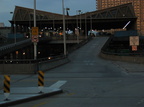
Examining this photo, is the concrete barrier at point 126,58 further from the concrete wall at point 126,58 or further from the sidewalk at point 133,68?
the sidewalk at point 133,68

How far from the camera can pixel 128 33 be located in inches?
2835

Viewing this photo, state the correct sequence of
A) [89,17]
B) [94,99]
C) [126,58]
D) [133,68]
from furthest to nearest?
[89,17] → [126,58] → [133,68] → [94,99]

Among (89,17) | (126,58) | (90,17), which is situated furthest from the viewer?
(89,17)

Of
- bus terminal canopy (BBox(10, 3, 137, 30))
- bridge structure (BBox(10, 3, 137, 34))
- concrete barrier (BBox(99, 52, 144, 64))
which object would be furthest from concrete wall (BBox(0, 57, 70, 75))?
bus terminal canopy (BBox(10, 3, 137, 30))

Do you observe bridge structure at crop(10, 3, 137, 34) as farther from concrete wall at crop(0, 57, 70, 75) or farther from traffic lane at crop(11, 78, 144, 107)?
traffic lane at crop(11, 78, 144, 107)

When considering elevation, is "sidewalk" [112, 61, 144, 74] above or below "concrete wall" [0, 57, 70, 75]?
below

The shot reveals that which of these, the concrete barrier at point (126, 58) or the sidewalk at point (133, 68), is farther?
the concrete barrier at point (126, 58)

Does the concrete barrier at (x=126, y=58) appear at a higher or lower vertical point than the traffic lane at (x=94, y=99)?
lower

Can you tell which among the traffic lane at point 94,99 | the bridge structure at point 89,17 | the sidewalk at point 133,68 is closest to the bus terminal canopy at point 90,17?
Result: the bridge structure at point 89,17

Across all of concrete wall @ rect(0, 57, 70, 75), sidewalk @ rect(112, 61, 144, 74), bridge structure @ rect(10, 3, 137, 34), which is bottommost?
sidewalk @ rect(112, 61, 144, 74)

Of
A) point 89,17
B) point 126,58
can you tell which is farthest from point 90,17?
point 126,58

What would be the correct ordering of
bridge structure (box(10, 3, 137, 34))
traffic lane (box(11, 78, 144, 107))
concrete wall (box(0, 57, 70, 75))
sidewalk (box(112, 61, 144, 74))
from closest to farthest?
traffic lane (box(11, 78, 144, 107)) → concrete wall (box(0, 57, 70, 75)) → sidewalk (box(112, 61, 144, 74)) → bridge structure (box(10, 3, 137, 34))

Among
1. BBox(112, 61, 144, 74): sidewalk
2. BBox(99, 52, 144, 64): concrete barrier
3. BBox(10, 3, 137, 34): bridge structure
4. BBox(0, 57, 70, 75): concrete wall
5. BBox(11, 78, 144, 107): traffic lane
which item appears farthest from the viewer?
BBox(10, 3, 137, 34): bridge structure

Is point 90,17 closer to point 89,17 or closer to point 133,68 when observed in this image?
point 89,17
